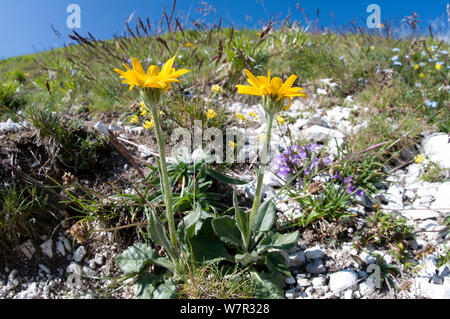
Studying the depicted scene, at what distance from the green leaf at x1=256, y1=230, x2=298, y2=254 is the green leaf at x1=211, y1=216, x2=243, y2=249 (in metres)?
0.13

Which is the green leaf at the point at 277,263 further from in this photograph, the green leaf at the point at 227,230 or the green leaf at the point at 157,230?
the green leaf at the point at 157,230

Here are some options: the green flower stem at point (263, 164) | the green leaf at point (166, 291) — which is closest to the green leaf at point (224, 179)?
the green flower stem at point (263, 164)

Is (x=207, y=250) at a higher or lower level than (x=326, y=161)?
lower

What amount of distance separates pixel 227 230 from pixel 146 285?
0.60m

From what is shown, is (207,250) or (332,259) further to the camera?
(332,259)

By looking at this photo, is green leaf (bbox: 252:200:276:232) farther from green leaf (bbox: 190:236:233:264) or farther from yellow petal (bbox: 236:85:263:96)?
yellow petal (bbox: 236:85:263:96)

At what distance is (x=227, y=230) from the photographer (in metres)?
1.70

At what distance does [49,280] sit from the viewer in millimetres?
2115

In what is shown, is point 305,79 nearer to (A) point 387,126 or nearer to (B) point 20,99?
(A) point 387,126

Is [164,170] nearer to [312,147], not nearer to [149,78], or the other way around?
[149,78]

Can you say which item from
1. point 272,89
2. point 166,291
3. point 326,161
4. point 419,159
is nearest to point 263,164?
point 272,89

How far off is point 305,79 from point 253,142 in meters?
1.88

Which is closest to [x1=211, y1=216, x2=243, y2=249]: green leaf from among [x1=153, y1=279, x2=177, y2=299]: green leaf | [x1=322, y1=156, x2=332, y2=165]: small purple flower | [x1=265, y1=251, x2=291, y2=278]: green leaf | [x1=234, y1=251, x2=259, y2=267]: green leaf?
[x1=234, y1=251, x2=259, y2=267]: green leaf
